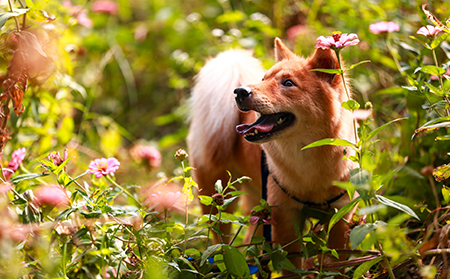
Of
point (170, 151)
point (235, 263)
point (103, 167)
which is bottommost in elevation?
point (170, 151)

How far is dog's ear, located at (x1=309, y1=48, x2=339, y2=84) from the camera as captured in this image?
1.87m

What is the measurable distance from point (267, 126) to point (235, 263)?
646mm

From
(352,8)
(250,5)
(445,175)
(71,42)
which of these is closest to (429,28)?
(445,175)

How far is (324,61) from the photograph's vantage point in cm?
190

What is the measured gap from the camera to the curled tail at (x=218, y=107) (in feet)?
8.31

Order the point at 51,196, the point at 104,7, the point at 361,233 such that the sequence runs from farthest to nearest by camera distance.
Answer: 1. the point at 104,7
2. the point at 51,196
3. the point at 361,233

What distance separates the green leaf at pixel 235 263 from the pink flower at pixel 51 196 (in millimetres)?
710

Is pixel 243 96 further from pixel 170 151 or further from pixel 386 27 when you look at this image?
pixel 170 151

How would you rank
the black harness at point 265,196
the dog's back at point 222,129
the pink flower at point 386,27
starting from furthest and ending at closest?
the dog's back at point 222,129, the pink flower at point 386,27, the black harness at point 265,196

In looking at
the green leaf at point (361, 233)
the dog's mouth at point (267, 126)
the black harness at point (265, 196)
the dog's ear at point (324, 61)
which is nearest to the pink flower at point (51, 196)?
the dog's mouth at point (267, 126)

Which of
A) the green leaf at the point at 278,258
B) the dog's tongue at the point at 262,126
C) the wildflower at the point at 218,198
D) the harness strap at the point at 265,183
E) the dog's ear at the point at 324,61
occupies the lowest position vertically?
the harness strap at the point at 265,183

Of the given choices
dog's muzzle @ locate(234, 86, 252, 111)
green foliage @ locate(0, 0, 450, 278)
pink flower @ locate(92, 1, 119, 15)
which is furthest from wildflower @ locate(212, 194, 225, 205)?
pink flower @ locate(92, 1, 119, 15)

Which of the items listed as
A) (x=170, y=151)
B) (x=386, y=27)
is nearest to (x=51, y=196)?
(x=386, y=27)

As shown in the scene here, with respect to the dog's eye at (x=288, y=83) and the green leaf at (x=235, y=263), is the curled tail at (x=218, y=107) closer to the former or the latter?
the dog's eye at (x=288, y=83)
